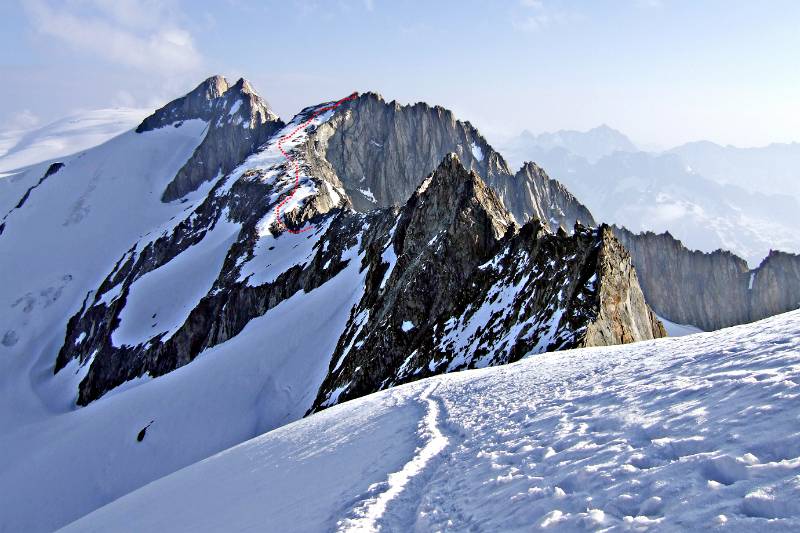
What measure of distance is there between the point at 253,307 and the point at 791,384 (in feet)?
197

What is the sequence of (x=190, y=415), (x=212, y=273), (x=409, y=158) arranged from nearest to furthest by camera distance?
(x=190, y=415) < (x=212, y=273) < (x=409, y=158)

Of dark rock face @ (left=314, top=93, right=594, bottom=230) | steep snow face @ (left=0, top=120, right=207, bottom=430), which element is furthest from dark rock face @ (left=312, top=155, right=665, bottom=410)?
dark rock face @ (left=314, top=93, right=594, bottom=230)

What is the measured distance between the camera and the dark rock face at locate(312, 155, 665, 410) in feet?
86.8

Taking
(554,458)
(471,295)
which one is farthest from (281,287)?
(554,458)

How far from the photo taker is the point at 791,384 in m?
8.86

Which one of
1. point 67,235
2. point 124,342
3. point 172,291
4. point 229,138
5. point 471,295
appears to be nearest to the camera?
point 471,295

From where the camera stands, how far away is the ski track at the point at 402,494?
31.1 ft

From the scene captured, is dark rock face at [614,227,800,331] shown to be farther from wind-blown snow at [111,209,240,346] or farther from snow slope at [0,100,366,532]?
wind-blown snow at [111,209,240,346]

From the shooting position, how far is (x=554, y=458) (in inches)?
381

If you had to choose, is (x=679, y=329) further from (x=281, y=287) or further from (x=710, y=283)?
(x=281, y=287)

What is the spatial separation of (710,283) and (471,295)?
72745 mm

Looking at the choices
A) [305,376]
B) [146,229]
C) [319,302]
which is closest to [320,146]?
[146,229]

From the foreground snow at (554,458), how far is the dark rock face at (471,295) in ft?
26.3

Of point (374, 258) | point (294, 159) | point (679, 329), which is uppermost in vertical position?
point (294, 159)
